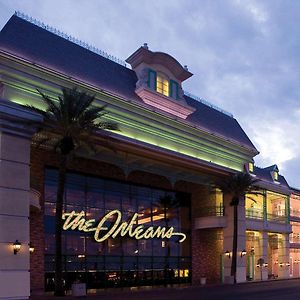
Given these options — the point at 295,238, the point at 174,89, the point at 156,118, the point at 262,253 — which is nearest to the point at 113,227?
the point at 156,118

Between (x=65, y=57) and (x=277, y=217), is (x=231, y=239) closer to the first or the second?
(x=277, y=217)

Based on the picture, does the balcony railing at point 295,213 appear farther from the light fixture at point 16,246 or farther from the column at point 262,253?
the light fixture at point 16,246

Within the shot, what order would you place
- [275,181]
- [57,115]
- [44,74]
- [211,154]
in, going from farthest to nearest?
[275,181]
[211,154]
[44,74]
[57,115]

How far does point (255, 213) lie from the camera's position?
182 feet

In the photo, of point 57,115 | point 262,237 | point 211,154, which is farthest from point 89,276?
point 262,237

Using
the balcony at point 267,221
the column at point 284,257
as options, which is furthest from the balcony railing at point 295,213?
the column at point 284,257

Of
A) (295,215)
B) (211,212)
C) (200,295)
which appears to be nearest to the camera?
(200,295)

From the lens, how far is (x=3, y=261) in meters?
26.5

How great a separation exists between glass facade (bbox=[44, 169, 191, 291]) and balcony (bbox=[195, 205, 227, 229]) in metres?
1.20

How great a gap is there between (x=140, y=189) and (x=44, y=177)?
34.4 feet

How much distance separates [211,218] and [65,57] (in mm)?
20989

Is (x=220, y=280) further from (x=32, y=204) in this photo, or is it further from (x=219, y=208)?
(x=32, y=204)

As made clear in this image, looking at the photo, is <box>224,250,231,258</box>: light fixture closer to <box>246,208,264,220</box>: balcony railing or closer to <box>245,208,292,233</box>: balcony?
<box>245,208,292,233</box>: balcony

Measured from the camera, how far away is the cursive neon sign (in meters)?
35.7
